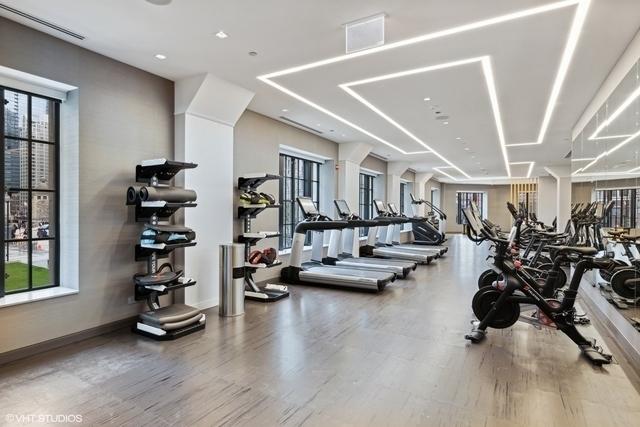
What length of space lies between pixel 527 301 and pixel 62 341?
496 centimetres

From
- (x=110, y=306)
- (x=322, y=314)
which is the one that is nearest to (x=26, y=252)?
(x=110, y=306)

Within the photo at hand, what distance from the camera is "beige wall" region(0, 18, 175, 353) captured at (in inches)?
139

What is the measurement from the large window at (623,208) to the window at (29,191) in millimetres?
6364

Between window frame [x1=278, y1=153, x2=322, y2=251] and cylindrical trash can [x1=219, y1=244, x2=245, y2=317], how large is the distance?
2313 mm

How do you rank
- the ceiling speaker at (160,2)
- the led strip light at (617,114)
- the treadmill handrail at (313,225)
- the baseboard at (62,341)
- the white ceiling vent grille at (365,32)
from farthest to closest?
the treadmill handrail at (313,225), the led strip light at (617,114), the baseboard at (62,341), the white ceiling vent grille at (365,32), the ceiling speaker at (160,2)

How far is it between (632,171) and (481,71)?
6.66 feet

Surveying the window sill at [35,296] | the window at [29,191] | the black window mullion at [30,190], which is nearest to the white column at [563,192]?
the window sill at [35,296]

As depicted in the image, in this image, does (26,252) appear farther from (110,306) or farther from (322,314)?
(322,314)

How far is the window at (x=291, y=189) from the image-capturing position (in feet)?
26.3

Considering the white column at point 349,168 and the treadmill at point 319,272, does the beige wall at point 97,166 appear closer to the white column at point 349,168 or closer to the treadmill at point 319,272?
the treadmill at point 319,272

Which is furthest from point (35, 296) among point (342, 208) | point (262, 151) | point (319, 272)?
point (342, 208)

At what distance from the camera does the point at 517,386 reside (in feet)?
9.71

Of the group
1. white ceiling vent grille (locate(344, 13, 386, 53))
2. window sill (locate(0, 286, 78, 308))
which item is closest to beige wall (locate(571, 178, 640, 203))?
white ceiling vent grille (locate(344, 13, 386, 53))

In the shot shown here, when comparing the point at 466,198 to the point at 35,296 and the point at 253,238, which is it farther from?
the point at 35,296
